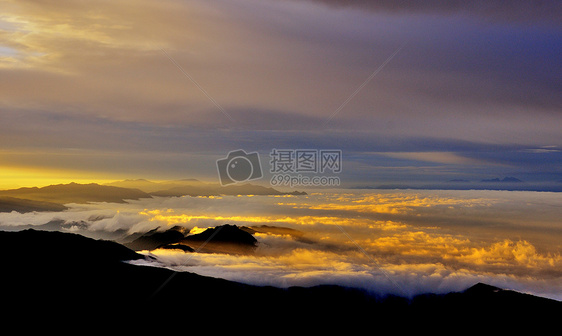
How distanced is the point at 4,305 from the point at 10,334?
12.9 m

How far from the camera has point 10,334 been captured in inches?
7594

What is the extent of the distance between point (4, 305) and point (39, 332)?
1775cm

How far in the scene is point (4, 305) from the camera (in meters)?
199

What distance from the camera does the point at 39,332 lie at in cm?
19950

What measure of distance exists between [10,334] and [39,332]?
10534mm
